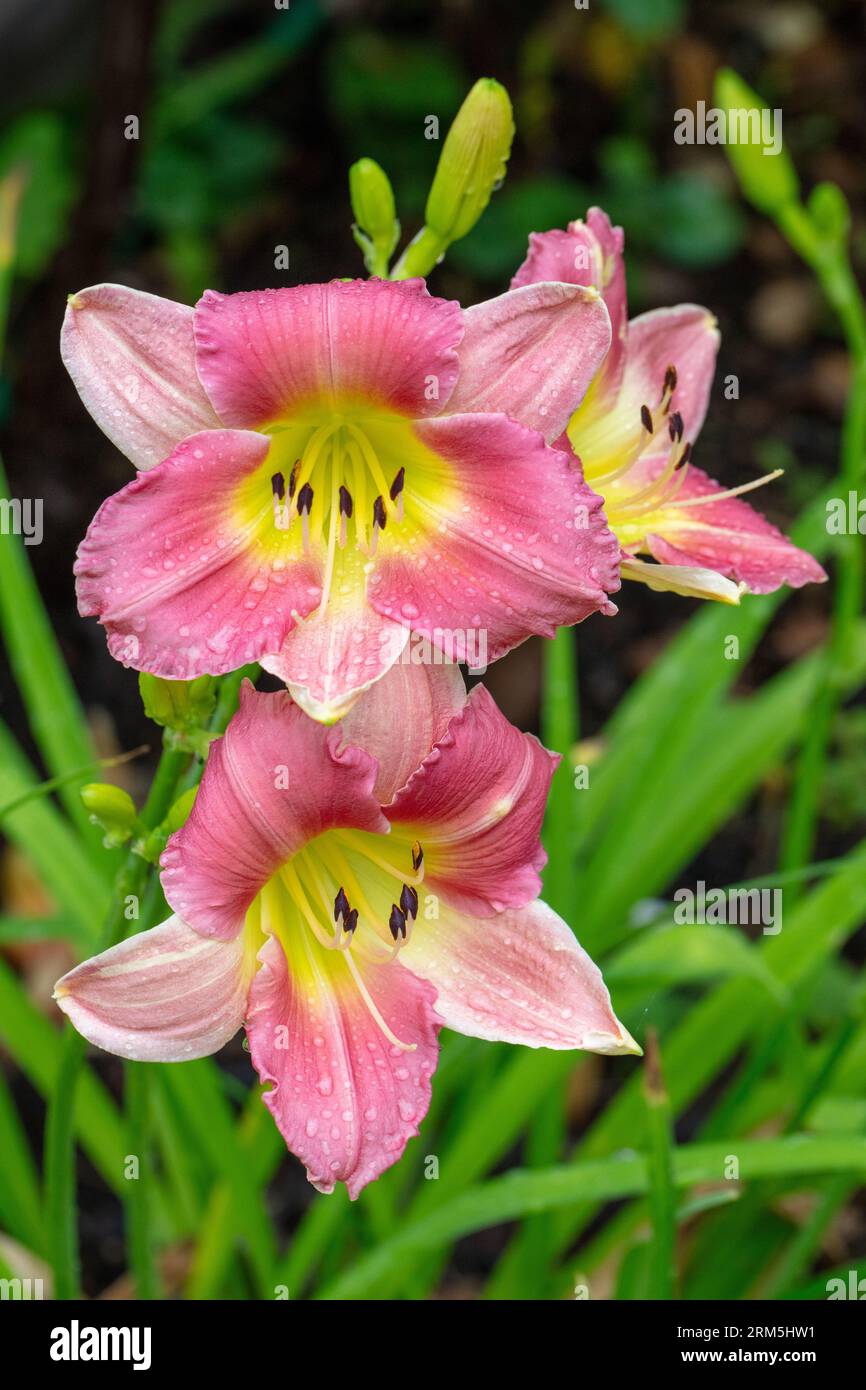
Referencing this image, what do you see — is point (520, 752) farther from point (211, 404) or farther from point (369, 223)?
point (369, 223)

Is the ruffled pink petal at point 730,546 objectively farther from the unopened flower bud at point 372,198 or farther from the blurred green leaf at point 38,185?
the blurred green leaf at point 38,185

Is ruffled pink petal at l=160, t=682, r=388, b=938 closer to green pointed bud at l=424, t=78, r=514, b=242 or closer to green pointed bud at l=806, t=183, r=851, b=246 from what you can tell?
green pointed bud at l=424, t=78, r=514, b=242

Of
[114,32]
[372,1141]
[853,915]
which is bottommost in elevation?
[372,1141]

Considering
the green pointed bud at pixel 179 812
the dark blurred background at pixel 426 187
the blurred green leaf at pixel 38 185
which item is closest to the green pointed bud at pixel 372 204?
the green pointed bud at pixel 179 812

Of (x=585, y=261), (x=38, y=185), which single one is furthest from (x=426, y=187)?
(x=585, y=261)

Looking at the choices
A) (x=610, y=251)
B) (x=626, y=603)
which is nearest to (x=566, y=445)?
(x=610, y=251)

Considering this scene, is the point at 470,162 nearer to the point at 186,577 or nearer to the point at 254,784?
the point at 186,577
